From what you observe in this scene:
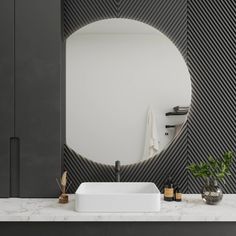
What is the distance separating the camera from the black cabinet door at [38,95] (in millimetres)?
2072

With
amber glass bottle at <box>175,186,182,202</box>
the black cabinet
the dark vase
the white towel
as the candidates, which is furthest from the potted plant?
the black cabinet

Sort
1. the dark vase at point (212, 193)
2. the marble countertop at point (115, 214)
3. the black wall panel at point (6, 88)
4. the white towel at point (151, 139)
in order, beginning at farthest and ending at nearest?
the white towel at point (151, 139) → the black wall panel at point (6, 88) → the dark vase at point (212, 193) → the marble countertop at point (115, 214)

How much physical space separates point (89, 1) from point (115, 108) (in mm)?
803

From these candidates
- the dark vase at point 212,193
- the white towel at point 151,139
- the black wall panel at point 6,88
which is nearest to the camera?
the dark vase at point 212,193

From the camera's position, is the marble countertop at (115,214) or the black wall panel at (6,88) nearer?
the marble countertop at (115,214)

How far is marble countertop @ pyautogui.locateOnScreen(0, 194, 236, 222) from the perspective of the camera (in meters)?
1.66

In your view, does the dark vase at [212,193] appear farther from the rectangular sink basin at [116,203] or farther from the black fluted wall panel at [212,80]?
the rectangular sink basin at [116,203]

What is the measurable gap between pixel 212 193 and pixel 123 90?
36.2 inches

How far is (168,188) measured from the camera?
2006 mm

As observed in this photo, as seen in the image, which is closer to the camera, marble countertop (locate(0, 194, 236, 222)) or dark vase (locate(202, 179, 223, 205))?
marble countertop (locate(0, 194, 236, 222))

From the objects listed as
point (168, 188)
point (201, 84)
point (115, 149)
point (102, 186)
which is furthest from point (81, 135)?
point (201, 84)

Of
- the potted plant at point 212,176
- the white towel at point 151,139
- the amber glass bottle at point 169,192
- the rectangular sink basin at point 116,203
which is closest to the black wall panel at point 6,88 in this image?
the rectangular sink basin at point 116,203

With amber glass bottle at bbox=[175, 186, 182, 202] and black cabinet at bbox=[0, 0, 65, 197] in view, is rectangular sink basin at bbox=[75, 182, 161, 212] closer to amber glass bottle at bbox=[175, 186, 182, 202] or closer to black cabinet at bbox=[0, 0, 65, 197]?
amber glass bottle at bbox=[175, 186, 182, 202]

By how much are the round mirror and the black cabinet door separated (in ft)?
0.54
